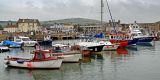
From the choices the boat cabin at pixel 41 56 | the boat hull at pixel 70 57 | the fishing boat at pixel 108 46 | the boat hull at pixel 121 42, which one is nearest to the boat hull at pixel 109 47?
the fishing boat at pixel 108 46

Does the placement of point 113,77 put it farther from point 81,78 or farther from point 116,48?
point 116,48

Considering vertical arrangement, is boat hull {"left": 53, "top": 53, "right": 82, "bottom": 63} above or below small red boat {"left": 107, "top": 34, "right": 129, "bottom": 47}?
below

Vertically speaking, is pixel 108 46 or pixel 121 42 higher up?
pixel 121 42

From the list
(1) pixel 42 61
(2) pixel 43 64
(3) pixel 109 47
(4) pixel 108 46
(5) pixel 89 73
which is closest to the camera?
(5) pixel 89 73

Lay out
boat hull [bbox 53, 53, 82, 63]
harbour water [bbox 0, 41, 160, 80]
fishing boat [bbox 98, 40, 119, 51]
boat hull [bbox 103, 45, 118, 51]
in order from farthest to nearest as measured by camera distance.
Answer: boat hull [bbox 103, 45, 118, 51], fishing boat [bbox 98, 40, 119, 51], boat hull [bbox 53, 53, 82, 63], harbour water [bbox 0, 41, 160, 80]

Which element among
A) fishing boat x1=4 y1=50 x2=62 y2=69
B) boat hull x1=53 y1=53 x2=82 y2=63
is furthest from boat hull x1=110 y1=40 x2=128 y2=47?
fishing boat x1=4 y1=50 x2=62 y2=69

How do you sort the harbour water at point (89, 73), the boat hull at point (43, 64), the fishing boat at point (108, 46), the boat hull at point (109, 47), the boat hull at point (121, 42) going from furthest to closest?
the boat hull at point (121, 42)
the boat hull at point (109, 47)
the fishing boat at point (108, 46)
the boat hull at point (43, 64)
the harbour water at point (89, 73)

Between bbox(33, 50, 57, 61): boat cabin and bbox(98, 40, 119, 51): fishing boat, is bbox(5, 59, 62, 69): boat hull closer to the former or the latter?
bbox(33, 50, 57, 61): boat cabin

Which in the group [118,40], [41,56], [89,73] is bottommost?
[89,73]

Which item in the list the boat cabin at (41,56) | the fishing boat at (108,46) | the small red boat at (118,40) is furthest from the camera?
the small red boat at (118,40)

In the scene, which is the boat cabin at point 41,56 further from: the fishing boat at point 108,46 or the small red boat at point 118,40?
the small red boat at point 118,40

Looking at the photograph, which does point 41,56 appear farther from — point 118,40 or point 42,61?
point 118,40

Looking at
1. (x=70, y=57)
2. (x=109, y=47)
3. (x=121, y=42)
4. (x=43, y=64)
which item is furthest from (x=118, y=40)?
(x=43, y=64)

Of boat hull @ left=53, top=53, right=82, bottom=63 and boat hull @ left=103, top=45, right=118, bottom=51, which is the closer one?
boat hull @ left=53, top=53, right=82, bottom=63
